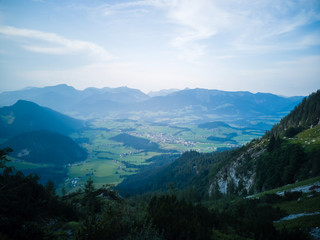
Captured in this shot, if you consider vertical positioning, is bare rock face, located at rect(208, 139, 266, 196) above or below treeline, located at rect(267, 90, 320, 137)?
below

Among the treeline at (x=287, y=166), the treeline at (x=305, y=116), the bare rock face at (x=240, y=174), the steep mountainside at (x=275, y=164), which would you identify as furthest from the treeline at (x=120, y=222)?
the treeline at (x=305, y=116)

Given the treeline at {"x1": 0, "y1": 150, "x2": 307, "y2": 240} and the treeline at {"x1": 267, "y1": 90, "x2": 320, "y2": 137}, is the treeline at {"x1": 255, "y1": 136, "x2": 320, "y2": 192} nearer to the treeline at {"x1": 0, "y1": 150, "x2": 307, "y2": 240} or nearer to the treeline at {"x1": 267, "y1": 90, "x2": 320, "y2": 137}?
the treeline at {"x1": 0, "y1": 150, "x2": 307, "y2": 240}

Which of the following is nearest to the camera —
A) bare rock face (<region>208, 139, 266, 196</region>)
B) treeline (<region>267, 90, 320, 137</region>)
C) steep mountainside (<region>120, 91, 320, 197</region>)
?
steep mountainside (<region>120, 91, 320, 197</region>)

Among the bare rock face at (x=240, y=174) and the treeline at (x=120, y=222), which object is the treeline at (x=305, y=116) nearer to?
the bare rock face at (x=240, y=174)

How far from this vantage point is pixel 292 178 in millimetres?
34906

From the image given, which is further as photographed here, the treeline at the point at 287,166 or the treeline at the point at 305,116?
the treeline at the point at 305,116

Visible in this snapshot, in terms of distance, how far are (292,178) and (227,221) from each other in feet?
87.6

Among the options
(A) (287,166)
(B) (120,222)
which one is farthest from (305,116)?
(B) (120,222)

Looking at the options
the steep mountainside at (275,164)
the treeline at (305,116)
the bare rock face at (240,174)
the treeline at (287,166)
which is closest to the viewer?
the treeline at (287,166)

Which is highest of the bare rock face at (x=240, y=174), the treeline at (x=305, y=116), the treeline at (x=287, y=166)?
the treeline at (x=305, y=116)

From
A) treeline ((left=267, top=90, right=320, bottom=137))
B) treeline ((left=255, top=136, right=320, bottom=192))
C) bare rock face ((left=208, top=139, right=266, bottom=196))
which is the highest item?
treeline ((left=267, top=90, right=320, bottom=137))

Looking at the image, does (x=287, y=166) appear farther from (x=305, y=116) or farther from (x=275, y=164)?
(x=305, y=116)

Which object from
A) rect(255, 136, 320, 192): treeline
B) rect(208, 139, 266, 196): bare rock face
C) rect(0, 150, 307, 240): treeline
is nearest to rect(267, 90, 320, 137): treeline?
rect(208, 139, 266, 196): bare rock face

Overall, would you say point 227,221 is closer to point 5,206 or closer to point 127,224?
point 127,224
